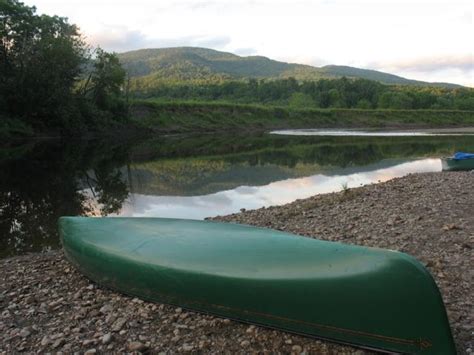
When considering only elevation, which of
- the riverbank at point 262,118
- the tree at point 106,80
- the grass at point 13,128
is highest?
the tree at point 106,80

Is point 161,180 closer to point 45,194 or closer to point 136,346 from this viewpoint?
point 45,194

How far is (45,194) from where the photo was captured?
1473 centimetres

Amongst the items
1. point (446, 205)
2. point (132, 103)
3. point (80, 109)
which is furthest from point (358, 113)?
point (446, 205)

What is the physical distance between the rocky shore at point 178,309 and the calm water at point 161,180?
3253 mm

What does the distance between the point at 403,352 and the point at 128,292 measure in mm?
2945

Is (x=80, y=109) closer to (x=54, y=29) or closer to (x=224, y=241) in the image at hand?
(x=54, y=29)

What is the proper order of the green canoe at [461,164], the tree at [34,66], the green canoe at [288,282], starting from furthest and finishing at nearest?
the tree at [34,66] → the green canoe at [461,164] → the green canoe at [288,282]

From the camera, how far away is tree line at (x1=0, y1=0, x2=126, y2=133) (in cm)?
3744

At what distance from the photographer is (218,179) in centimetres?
1872

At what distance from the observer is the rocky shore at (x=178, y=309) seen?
4.22m

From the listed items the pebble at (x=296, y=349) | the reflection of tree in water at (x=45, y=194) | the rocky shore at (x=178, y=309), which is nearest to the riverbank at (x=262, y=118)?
the reflection of tree in water at (x=45, y=194)

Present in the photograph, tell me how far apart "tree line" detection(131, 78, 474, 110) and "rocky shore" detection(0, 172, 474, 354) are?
8686 centimetres

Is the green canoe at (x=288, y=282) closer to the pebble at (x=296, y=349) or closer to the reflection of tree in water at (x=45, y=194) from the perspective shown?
the pebble at (x=296, y=349)

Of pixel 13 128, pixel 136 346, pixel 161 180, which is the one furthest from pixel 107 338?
pixel 13 128
